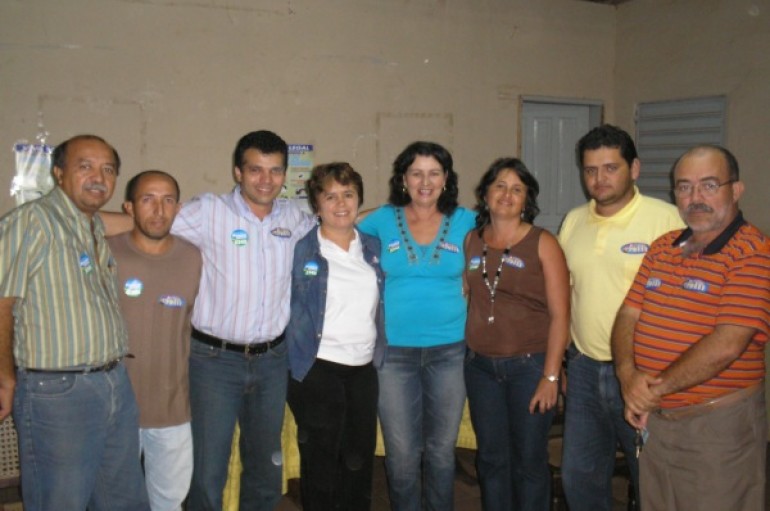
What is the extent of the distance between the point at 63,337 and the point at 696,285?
7.12ft

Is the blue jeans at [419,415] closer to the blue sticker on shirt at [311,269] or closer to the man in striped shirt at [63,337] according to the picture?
the blue sticker on shirt at [311,269]

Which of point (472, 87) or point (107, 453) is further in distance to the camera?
point (472, 87)

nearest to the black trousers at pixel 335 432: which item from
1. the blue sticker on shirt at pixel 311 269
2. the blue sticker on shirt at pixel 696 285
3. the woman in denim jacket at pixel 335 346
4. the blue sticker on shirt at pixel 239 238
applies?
the woman in denim jacket at pixel 335 346

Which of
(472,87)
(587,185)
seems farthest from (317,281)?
(472,87)

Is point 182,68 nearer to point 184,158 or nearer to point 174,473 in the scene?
point 184,158

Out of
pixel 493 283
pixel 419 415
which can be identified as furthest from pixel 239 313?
pixel 493 283

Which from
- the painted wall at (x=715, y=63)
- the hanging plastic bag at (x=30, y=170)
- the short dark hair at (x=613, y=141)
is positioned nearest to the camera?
the short dark hair at (x=613, y=141)

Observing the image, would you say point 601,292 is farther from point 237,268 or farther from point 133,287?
point 133,287

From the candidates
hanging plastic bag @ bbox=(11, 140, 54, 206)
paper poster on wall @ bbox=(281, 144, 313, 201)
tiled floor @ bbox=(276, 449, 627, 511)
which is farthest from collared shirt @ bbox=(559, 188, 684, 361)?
hanging plastic bag @ bbox=(11, 140, 54, 206)

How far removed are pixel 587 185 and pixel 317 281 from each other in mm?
1215

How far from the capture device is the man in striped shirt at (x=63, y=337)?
84.0 inches

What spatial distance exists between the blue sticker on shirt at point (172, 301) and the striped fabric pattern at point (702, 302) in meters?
1.75

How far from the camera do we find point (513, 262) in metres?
2.68

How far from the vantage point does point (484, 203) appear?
2.85m
